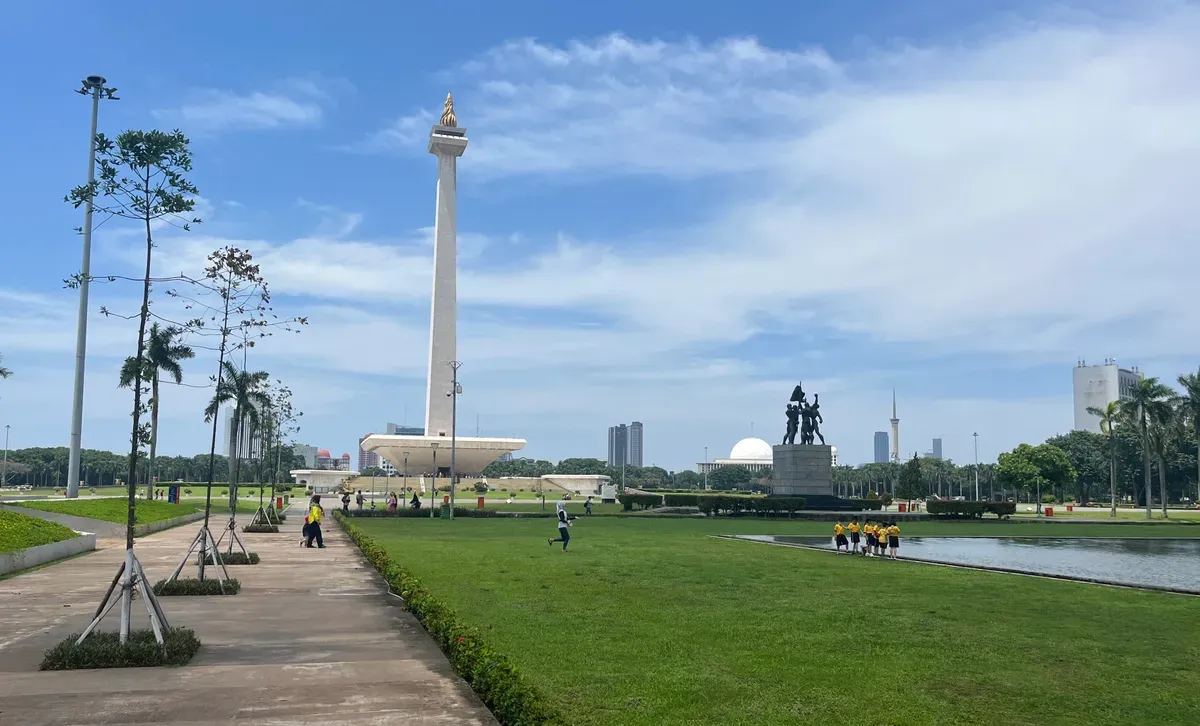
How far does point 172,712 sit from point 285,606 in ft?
20.9

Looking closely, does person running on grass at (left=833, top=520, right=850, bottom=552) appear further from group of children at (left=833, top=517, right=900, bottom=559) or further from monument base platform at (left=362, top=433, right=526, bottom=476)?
monument base platform at (left=362, top=433, right=526, bottom=476)

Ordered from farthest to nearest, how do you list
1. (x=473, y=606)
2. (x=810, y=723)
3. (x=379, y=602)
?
1. (x=379, y=602)
2. (x=473, y=606)
3. (x=810, y=723)

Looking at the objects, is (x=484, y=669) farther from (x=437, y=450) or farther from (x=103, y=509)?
(x=437, y=450)

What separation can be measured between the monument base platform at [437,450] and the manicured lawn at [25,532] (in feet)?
204

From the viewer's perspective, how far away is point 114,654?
9312mm

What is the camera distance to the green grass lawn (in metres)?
7.71

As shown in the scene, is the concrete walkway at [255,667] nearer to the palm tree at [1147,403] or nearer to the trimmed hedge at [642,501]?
the trimmed hedge at [642,501]

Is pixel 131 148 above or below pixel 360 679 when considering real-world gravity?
above

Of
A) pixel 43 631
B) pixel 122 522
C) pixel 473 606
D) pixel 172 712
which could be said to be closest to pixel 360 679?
pixel 172 712

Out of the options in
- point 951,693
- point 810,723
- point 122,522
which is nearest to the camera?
point 810,723

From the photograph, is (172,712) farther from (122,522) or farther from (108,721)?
(122,522)

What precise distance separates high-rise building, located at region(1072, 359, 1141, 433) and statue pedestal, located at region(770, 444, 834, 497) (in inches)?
5501

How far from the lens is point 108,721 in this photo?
23.7 ft

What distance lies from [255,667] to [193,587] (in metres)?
6.42
